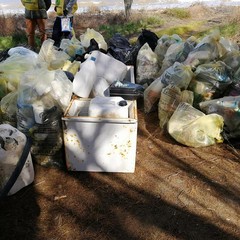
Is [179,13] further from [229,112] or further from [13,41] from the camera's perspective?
[229,112]

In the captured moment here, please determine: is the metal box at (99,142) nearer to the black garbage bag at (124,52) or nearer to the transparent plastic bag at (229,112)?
the transparent plastic bag at (229,112)

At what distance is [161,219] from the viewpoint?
1.85 meters

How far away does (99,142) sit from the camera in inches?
82.5

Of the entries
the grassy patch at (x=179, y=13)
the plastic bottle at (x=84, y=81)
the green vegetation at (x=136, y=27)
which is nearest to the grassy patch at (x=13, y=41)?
the green vegetation at (x=136, y=27)

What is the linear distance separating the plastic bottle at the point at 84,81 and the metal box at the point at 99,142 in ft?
0.92

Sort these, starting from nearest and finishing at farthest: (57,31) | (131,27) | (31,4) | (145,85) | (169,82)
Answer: (169,82) → (145,85) → (31,4) → (57,31) → (131,27)

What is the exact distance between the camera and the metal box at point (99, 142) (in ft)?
6.63

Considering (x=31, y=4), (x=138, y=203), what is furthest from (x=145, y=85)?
(x=31, y=4)

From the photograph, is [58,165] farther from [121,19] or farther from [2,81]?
[121,19]

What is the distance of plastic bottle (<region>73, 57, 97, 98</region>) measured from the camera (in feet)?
8.21

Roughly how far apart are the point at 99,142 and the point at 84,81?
721 millimetres

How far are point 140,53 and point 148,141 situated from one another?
1.49m

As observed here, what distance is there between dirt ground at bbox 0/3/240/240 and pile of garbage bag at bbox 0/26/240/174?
0.82 ft

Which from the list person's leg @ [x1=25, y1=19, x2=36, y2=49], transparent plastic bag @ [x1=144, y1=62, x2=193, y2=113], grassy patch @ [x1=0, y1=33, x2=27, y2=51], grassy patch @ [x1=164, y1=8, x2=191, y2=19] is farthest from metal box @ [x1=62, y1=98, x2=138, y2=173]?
grassy patch @ [x1=164, y1=8, x2=191, y2=19]
